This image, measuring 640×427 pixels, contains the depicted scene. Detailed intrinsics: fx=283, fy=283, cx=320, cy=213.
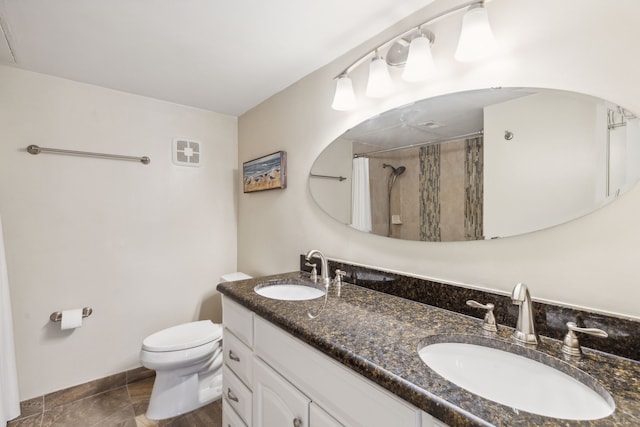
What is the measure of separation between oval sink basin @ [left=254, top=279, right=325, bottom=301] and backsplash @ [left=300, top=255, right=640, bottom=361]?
0.82 feet

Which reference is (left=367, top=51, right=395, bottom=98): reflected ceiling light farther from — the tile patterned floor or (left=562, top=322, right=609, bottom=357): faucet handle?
the tile patterned floor

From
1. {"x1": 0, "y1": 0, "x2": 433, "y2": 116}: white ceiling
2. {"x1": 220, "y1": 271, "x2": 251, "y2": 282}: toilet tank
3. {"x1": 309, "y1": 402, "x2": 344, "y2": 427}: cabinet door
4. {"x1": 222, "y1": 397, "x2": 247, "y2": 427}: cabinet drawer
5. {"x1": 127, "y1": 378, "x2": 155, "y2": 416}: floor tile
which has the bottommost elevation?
{"x1": 127, "y1": 378, "x2": 155, "y2": 416}: floor tile

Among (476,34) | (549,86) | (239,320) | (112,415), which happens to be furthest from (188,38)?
(112,415)

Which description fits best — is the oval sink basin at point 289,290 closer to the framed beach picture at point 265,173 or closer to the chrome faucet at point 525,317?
the framed beach picture at point 265,173

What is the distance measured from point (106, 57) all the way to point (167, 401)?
6.83 ft

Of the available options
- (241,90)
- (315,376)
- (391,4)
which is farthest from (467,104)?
(241,90)

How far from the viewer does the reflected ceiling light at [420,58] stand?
1112mm

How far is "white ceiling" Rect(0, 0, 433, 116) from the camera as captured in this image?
1.22 m

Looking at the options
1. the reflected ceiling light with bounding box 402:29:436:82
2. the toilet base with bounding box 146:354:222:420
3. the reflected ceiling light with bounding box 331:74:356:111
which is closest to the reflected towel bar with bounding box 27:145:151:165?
the toilet base with bounding box 146:354:222:420

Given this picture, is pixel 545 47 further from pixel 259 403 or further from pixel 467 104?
pixel 259 403

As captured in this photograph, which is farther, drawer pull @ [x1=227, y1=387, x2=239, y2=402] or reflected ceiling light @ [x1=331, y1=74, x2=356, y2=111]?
reflected ceiling light @ [x1=331, y1=74, x2=356, y2=111]

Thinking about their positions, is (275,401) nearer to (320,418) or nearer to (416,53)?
(320,418)

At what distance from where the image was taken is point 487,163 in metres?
1.03

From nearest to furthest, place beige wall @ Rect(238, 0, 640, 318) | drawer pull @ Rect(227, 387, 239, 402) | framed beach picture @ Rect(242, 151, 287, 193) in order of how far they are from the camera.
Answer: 1. beige wall @ Rect(238, 0, 640, 318)
2. drawer pull @ Rect(227, 387, 239, 402)
3. framed beach picture @ Rect(242, 151, 287, 193)
